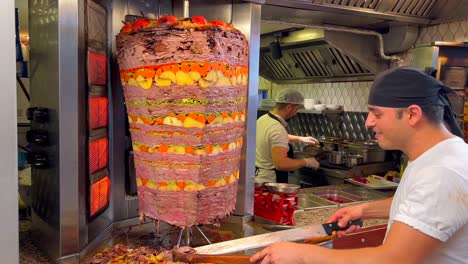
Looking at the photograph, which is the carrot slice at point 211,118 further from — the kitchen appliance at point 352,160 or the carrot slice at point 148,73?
the kitchen appliance at point 352,160

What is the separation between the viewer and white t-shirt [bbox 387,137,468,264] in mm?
909

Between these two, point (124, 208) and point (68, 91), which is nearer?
point (68, 91)

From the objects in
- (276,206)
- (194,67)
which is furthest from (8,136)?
(276,206)

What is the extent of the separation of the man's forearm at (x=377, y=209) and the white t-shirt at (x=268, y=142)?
1.51 m

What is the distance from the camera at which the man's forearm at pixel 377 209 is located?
1412 millimetres

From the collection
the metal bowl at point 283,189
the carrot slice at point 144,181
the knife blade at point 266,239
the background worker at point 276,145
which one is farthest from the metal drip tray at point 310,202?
the carrot slice at point 144,181

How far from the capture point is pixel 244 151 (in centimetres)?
191

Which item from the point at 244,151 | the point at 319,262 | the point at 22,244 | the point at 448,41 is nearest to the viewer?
the point at 319,262

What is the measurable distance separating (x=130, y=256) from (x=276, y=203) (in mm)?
727

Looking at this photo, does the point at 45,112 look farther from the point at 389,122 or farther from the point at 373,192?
the point at 373,192

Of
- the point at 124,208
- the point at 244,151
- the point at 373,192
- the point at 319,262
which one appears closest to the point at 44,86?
the point at 124,208

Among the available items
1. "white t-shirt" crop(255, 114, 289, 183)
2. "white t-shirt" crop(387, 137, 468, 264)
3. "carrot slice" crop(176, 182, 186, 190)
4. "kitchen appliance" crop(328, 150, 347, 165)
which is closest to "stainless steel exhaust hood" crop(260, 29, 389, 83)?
"kitchen appliance" crop(328, 150, 347, 165)

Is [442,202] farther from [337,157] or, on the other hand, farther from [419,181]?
[337,157]

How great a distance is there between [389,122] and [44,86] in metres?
1.14
